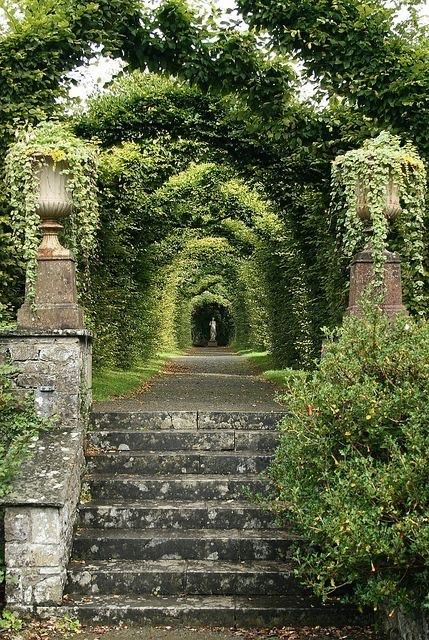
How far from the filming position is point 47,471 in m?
5.57

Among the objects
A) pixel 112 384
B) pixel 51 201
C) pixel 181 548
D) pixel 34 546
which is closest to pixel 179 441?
pixel 181 548

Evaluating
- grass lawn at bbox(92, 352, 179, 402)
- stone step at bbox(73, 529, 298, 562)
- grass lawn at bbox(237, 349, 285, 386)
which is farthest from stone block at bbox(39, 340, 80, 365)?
grass lawn at bbox(237, 349, 285, 386)

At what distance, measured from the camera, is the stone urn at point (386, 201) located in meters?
7.60

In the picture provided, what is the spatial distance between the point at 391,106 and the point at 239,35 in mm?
2240

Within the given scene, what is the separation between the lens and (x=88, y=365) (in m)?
7.07

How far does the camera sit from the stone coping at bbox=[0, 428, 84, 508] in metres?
5.20

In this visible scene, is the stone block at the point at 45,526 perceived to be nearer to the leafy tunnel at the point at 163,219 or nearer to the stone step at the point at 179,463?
the stone step at the point at 179,463

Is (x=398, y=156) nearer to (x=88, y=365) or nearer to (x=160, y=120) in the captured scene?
(x=88, y=365)

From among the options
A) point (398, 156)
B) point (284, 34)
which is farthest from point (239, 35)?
point (398, 156)

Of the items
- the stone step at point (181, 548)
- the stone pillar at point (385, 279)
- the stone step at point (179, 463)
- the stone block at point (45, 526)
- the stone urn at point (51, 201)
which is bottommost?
the stone step at point (181, 548)

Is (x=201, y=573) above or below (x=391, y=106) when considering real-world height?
below

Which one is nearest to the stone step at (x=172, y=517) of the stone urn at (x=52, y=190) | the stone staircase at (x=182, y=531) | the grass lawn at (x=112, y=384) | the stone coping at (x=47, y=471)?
the stone staircase at (x=182, y=531)

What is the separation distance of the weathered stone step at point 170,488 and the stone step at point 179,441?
486 millimetres

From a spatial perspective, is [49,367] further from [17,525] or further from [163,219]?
[163,219]
